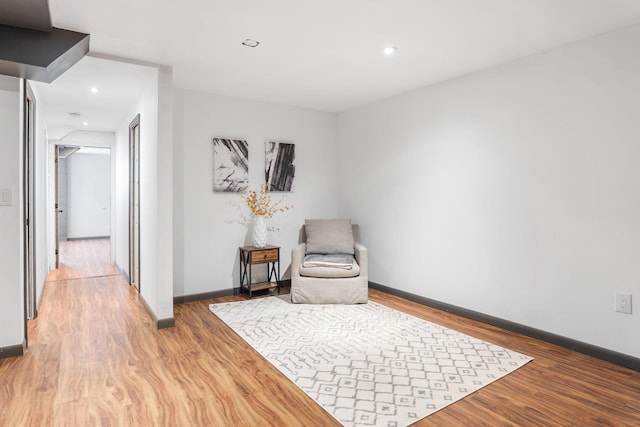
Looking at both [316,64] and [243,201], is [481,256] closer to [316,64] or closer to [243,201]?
[316,64]

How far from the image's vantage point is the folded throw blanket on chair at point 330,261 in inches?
166

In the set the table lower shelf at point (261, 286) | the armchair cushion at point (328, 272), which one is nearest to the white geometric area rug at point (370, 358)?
the armchair cushion at point (328, 272)

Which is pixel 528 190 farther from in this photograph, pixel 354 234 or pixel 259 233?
pixel 259 233

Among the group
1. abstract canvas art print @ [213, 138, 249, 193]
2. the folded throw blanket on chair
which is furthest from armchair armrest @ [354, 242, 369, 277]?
abstract canvas art print @ [213, 138, 249, 193]

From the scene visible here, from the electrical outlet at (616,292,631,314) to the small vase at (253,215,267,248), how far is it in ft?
11.1

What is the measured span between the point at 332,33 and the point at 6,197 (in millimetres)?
2638

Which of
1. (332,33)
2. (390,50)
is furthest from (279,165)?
(332,33)

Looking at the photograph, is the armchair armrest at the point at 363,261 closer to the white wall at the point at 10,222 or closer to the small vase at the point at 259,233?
the small vase at the point at 259,233

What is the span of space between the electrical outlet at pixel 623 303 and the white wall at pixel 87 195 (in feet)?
36.1

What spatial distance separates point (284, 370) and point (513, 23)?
2861mm

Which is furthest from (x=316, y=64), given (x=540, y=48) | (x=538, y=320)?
(x=538, y=320)

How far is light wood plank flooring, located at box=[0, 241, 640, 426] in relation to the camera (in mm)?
2080

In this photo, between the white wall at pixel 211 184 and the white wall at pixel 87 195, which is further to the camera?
the white wall at pixel 87 195

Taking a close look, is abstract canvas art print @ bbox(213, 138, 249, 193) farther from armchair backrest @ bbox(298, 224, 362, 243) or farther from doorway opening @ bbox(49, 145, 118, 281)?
doorway opening @ bbox(49, 145, 118, 281)
